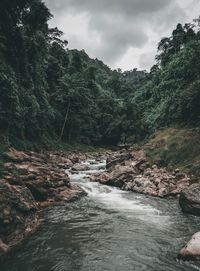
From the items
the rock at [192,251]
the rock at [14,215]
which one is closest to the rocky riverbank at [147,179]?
the rock at [14,215]

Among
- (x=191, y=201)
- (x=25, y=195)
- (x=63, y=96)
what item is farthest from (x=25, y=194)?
(x=63, y=96)

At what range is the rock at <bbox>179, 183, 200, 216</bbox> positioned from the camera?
17656 mm

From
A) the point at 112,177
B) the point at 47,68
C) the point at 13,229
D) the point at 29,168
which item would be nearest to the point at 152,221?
the point at 13,229

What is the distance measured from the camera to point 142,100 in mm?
78188

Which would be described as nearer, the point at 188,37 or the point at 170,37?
the point at 188,37

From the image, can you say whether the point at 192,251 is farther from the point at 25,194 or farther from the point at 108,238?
the point at 25,194

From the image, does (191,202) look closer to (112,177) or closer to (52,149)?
(112,177)

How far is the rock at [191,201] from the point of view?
17.7 meters

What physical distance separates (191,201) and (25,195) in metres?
9.27

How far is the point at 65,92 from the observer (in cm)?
5350

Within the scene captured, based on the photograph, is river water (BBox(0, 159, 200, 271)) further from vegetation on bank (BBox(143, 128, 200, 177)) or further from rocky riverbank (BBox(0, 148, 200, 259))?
vegetation on bank (BBox(143, 128, 200, 177))

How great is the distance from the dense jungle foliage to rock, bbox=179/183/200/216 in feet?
56.2

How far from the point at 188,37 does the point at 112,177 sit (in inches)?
2239

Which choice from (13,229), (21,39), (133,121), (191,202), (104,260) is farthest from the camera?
(133,121)
